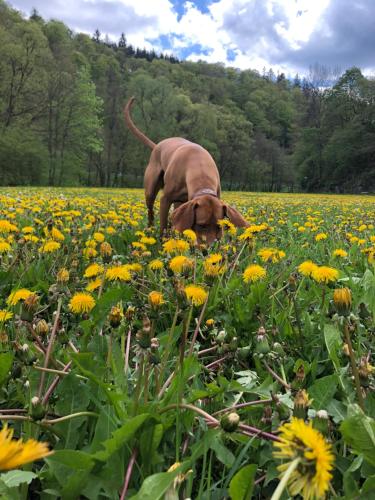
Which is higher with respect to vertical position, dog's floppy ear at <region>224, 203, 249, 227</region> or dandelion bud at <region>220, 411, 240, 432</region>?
dog's floppy ear at <region>224, 203, 249, 227</region>

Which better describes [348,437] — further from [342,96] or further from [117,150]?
[342,96]

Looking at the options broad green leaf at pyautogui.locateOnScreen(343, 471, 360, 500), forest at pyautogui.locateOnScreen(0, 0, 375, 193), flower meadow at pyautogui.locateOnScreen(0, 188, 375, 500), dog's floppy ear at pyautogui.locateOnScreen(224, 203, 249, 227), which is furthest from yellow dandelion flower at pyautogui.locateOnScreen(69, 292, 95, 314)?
forest at pyautogui.locateOnScreen(0, 0, 375, 193)

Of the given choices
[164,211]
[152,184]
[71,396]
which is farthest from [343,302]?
[152,184]

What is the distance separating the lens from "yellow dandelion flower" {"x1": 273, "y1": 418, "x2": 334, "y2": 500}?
0.43 meters

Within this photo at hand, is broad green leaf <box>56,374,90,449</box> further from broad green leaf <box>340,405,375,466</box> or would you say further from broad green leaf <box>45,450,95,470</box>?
broad green leaf <box>340,405,375,466</box>

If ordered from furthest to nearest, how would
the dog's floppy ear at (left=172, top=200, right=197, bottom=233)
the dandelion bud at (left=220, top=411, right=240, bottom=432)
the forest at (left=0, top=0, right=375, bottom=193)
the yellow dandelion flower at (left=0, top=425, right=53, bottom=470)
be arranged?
the forest at (left=0, top=0, right=375, bottom=193) → the dog's floppy ear at (left=172, top=200, right=197, bottom=233) → the dandelion bud at (left=220, top=411, right=240, bottom=432) → the yellow dandelion flower at (left=0, top=425, right=53, bottom=470)

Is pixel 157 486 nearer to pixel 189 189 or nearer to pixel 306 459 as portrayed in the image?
pixel 306 459

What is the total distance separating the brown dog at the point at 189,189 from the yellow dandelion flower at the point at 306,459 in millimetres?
2839

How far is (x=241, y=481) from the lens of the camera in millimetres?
734

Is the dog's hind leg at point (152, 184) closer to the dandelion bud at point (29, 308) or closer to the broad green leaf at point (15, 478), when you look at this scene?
the dandelion bud at point (29, 308)

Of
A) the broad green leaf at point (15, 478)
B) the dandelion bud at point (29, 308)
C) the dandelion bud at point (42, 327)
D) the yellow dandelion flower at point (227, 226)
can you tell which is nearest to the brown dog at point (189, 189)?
the yellow dandelion flower at point (227, 226)

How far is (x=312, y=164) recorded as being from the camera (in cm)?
6016

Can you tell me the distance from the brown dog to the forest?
27760 mm

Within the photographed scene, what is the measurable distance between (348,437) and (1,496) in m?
0.65
